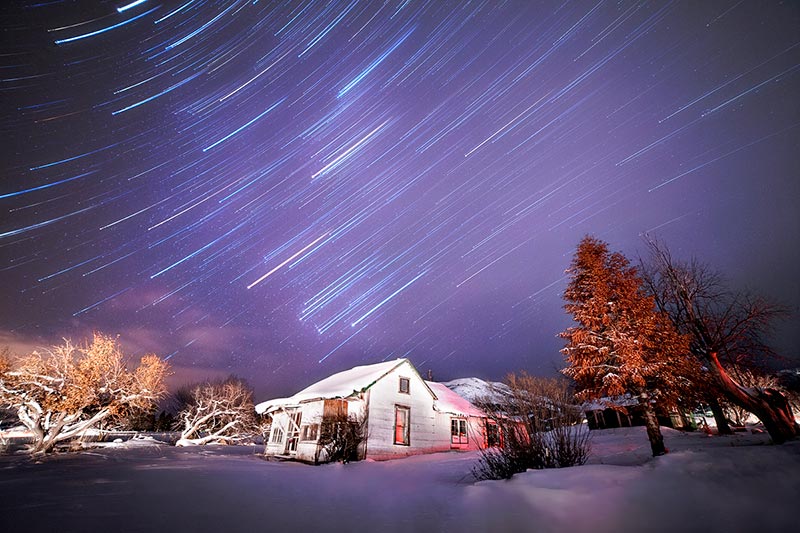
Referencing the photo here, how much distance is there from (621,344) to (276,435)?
922 inches

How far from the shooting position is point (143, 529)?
180 inches

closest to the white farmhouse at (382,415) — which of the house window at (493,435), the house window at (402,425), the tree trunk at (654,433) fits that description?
the house window at (402,425)

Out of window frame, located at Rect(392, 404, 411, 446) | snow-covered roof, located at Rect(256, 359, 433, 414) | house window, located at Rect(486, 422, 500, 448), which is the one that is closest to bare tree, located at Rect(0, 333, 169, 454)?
snow-covered roof, located at Rect(256, 359, 433, 414)

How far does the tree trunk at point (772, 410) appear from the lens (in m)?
10.2

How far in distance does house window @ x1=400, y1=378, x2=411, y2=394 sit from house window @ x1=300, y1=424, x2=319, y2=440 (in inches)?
227

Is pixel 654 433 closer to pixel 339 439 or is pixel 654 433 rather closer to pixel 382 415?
pixel 382 415

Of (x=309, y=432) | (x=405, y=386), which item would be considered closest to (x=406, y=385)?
(x=405, y=386)

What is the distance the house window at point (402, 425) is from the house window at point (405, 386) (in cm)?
103

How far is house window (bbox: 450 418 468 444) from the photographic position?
75.7 feet

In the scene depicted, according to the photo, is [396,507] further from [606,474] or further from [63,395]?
[63,395]

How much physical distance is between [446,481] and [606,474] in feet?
17.6

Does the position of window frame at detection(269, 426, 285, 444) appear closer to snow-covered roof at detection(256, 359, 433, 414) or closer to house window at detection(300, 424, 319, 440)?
snow-covered roof at detection(256, 359, 433, 414)

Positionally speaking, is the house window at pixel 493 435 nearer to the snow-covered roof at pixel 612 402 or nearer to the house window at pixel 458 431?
the snow-covered roof at pixel 612 402

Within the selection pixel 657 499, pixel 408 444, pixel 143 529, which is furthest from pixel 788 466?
pixel 408 444
